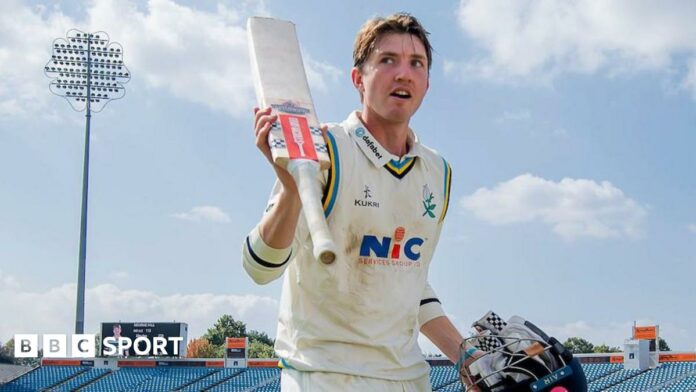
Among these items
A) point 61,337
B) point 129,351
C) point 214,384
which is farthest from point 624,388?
point 61,337

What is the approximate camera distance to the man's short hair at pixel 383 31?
3.61 metres

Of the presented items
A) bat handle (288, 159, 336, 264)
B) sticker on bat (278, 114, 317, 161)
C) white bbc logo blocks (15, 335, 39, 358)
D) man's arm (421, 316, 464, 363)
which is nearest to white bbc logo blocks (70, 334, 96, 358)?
white bbc logo blocks (15, 335, 39, 358)

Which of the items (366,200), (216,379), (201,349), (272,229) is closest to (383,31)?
(366,200)

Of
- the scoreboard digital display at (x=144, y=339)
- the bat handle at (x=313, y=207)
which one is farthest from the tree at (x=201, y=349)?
the bat handle at (x=313, y=207)

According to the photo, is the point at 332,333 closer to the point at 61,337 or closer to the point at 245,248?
the point at 245,248

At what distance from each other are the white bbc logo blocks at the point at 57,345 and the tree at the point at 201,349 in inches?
1047

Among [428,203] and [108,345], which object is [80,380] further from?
[428,203]

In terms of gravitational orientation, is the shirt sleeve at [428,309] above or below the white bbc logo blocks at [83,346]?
below

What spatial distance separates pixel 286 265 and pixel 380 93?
2.49 feet

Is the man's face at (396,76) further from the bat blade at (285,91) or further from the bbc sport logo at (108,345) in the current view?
the bbc sport logo at (108,345)

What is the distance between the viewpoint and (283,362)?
3602 millimetres

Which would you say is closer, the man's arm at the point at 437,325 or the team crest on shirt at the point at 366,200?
the team crest on shirt at the point at 366,200

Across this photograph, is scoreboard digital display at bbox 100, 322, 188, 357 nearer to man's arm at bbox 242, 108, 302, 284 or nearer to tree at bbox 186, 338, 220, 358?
tree at bbox 186, 338, 220, 358

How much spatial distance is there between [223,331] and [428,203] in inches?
2936
